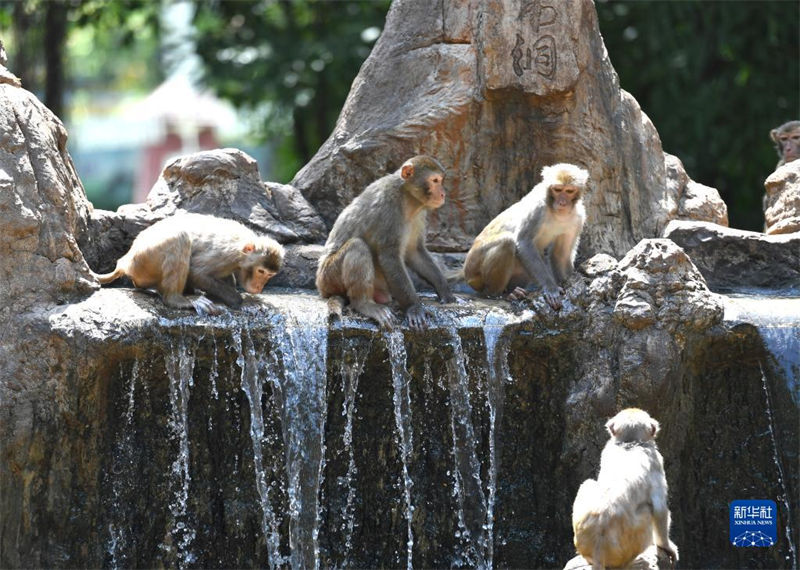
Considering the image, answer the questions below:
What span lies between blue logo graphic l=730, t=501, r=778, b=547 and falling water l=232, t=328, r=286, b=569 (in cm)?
291

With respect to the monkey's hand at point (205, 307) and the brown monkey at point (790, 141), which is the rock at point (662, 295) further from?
the brown monkey at point (790, 141)

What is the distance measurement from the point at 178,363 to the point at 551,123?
12.2 feet

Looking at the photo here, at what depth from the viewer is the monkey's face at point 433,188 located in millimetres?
8766

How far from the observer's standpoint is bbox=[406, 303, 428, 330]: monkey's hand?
8359mm

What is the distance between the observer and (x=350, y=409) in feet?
27.6

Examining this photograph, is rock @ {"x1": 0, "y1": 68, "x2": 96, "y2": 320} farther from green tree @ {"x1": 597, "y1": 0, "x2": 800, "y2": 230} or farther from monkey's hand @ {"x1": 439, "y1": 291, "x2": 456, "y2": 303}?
green tree @ {"x1": 597, "y1": 0, "x2": 800, "y2": 230}

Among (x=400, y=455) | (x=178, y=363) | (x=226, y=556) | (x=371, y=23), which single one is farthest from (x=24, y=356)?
(x=371, y=23)

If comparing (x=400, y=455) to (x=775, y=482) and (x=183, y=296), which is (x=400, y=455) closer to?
(x=183, y=296)


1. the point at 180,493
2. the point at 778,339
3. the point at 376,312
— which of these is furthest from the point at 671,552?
the point at 180,493

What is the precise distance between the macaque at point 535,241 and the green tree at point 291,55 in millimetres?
7317

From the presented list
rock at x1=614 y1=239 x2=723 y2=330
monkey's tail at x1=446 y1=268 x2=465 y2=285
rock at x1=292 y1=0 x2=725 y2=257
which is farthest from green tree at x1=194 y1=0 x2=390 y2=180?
rock at x1=614 y1=239 x2=723 y2=330

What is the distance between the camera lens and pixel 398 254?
875 cm

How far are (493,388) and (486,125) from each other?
2.69 metres

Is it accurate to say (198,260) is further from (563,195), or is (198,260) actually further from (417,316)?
(563,195)
